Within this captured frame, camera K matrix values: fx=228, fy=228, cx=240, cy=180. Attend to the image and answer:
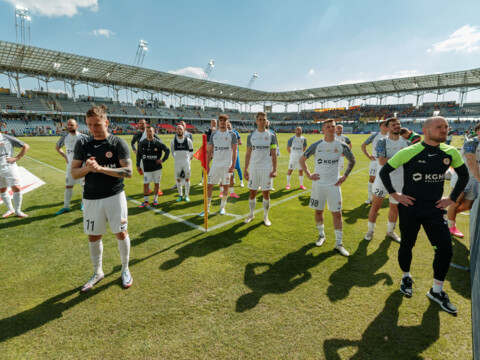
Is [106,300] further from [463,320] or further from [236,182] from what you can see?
[236,182]

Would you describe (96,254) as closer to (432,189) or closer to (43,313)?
(43,313)

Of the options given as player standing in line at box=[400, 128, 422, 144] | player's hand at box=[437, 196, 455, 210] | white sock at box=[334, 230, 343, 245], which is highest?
player standing in line at box=[400, 128, 422, 144]

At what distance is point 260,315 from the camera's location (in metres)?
2.86

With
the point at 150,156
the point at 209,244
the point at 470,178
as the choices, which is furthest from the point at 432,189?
the point at 150,156

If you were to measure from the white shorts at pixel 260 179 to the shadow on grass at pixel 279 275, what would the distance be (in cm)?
177

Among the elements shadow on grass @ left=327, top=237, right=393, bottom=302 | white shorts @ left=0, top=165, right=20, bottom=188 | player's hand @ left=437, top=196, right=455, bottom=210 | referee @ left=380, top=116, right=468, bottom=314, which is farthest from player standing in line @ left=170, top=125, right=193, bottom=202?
player's hand @ left=437, top=196, right=455, bottom=210

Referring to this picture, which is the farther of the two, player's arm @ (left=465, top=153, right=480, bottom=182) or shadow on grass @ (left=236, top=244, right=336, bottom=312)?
player's arm @ (left=465, top=153, right=480, bottom=182)

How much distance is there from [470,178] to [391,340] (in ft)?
13.4

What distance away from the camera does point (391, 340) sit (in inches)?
99.3

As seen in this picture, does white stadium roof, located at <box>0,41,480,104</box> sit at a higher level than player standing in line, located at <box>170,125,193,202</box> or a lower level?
higher

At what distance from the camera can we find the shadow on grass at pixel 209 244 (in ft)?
13.3

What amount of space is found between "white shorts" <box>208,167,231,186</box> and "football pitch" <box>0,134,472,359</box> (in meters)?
1.31

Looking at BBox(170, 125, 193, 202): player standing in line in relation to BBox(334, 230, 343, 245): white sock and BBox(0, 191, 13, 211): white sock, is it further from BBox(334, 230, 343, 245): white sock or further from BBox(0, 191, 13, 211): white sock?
BBox(334, 230, 343, 245): white sock

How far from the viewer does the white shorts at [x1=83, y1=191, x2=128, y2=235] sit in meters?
3.17
